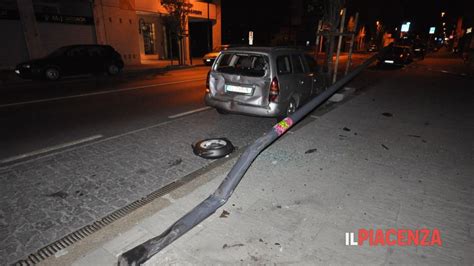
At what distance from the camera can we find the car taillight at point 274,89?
5.79 m

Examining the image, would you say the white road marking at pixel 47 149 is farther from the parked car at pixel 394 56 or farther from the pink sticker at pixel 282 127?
the parked car at pixel 394 56

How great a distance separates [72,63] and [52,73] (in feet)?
3.76

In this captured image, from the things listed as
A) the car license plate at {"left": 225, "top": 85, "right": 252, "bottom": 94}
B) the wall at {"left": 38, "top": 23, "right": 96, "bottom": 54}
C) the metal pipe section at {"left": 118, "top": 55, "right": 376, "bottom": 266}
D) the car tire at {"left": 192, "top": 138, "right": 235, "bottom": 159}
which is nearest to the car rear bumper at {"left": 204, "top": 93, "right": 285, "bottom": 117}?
the car license plate at {"left": 225, "top": 85, "right": 252, "bottom": 94}

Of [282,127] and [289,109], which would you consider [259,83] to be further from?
[282,127]

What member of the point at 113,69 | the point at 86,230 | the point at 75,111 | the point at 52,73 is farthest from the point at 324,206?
the point at 113,69

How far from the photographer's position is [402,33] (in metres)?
70.1

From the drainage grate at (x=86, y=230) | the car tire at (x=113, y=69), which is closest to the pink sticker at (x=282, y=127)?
the drainage grate at (x=86, y=230)

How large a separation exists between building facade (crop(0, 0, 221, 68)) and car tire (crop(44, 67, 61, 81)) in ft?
17.9

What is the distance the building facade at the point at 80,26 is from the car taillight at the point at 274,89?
17.4 metres

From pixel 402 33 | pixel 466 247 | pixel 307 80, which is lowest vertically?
pixel 466 247

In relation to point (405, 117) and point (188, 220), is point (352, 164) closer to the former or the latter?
point (188, 220)

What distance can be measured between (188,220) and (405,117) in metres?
6.98

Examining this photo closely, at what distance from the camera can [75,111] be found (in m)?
7.49

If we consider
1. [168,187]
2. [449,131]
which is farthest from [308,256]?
[449,131]
